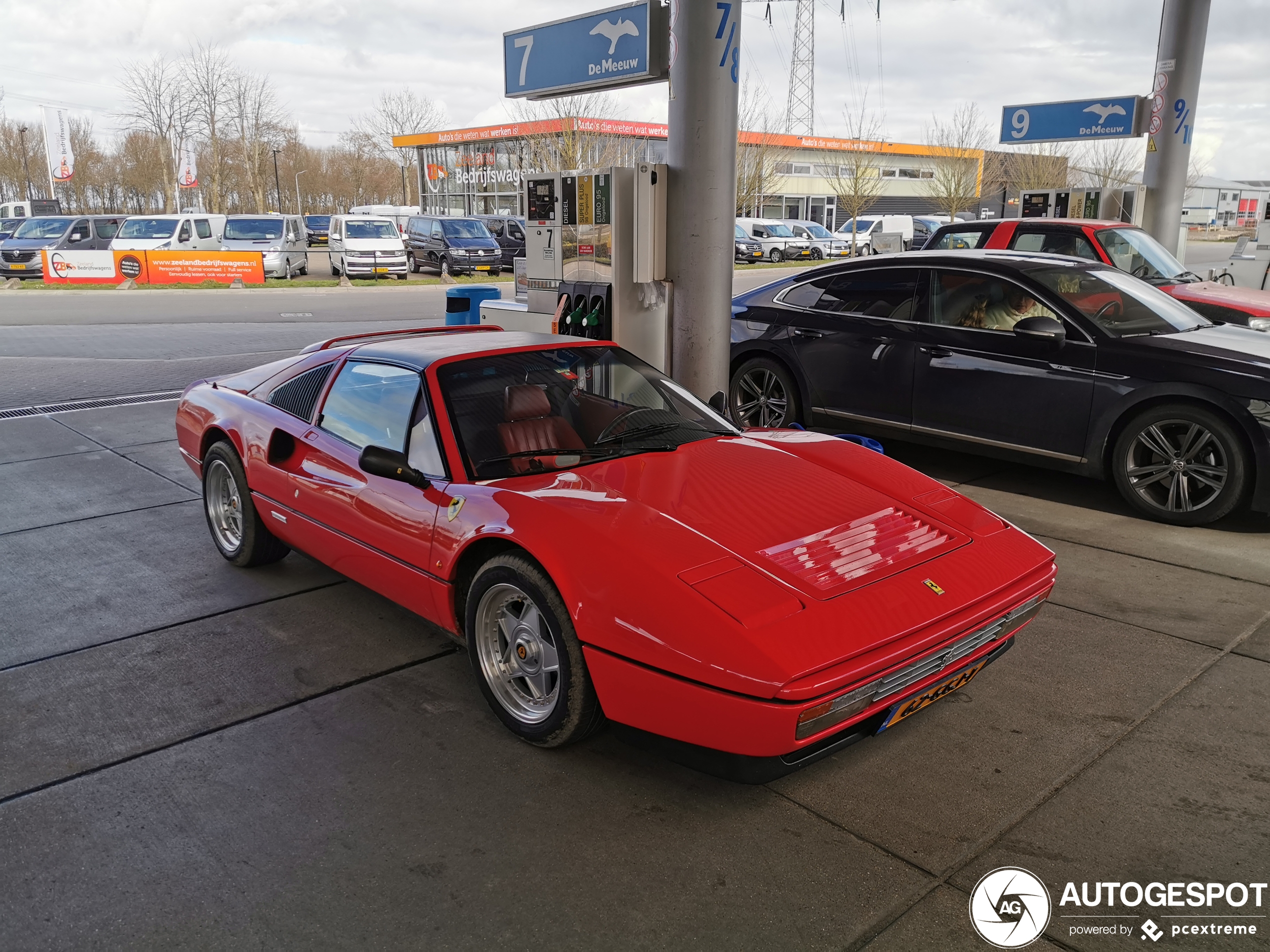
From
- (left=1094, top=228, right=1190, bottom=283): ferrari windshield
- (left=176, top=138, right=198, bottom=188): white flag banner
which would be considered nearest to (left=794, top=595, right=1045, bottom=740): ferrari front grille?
(left=1094, top=228, right=1190, bottom=283): ferrari windshield

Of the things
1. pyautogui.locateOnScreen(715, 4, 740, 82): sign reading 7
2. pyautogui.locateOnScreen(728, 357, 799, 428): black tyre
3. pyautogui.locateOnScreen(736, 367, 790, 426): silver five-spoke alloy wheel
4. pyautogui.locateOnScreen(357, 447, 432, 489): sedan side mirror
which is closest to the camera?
pyautogui.locateOnScreen(357, 447, 432, 489): sedan side mirror

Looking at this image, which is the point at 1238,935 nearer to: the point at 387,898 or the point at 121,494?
the point at 387,898

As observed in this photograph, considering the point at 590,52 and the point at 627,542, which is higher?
the point at 590,52

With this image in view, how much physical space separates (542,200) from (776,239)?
2886 cm

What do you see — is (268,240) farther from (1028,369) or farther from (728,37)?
(1028,369)

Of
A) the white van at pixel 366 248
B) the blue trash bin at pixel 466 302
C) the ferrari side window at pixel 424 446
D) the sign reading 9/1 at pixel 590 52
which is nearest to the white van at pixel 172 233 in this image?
the white van at pixel 366 248

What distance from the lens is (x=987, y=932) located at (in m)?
2.33

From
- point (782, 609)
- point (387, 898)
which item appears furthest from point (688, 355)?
point (387, 898)

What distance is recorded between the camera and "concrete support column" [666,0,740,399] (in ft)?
21.2

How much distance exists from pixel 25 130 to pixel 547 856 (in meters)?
99.6

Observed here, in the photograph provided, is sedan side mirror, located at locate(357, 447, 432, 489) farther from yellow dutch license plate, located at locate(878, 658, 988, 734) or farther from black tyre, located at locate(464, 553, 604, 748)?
yellow dutch license plate, located at locate(878, 658, 988, 734)

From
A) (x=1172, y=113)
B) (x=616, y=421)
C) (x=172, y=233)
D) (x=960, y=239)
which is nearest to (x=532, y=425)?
(x=616, y=421)

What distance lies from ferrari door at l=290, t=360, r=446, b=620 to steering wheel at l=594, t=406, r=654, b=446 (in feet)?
2.21

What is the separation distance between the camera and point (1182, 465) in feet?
18.4
